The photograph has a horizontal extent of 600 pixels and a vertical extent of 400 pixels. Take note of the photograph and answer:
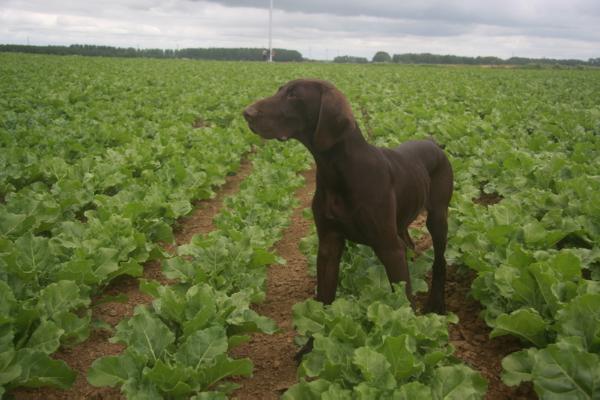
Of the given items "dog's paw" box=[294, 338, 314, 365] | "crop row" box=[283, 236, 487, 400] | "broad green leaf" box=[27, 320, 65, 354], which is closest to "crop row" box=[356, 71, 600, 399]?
"crop row" box=[283, 236, 487, 400]

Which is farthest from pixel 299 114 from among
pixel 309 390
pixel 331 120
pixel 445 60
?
pixel 445 60

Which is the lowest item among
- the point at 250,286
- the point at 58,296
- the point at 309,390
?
the point at 250,286

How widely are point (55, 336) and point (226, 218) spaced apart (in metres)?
2.73

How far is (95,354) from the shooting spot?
3.43 metres

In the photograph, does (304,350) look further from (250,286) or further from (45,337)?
(45,337)

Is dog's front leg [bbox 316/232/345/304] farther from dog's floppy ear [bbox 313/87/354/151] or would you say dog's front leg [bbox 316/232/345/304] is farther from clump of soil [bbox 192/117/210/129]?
clump of soil [bbox 192/117/210/129]

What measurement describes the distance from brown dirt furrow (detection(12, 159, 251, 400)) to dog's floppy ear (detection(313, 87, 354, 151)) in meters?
1.86

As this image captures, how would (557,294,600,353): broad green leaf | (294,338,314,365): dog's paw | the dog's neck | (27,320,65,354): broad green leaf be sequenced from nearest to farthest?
(557,294,600,353): broad green leaf
(27,320,65,354): broad green leaf
the dog's neck
(294,338,314,365): dog's paw

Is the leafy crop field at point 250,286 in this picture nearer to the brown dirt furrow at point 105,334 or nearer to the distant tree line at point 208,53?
the brown dirt furrow at point 105,334

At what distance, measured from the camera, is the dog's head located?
304cm

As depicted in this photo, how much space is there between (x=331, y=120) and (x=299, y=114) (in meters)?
0.25

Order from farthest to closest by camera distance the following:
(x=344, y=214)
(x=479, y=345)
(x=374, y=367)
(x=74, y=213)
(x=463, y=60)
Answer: (x=463, y=60), (x=74, y=213), (x=479, y=345), (x=344, y=214), (x=374, y=367)

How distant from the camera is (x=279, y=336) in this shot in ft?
12.2

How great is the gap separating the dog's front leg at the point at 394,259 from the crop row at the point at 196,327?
0.78 m
